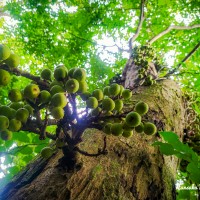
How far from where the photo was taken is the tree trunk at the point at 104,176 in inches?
47.8

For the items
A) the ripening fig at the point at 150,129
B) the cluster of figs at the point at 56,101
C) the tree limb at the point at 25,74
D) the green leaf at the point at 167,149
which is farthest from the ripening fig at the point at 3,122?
the green leaf at the point at 167,149

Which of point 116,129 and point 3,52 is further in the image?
point 116,129

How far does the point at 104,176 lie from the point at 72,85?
0.53 m

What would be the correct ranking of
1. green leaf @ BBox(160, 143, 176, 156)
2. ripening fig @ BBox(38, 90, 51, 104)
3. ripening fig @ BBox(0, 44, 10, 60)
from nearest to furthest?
1. ripening fig @ BBox(0, 44, 10, 60)
2. ripening fig @ BBox(38, 90, 51, 104)
3. green leaf @ BBox(160, 143, 176, 156)

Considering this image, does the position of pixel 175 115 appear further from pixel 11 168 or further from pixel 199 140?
pixel 11 168

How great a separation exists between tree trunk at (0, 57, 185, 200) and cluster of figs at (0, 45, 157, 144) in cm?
25

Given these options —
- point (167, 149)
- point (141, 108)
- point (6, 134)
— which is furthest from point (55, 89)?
point (167, 149)

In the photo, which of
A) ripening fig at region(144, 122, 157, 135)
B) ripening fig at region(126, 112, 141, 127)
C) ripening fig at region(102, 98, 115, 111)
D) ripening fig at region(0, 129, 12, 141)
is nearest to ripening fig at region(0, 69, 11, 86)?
ripening fig at region(0, 129, 12, 141)

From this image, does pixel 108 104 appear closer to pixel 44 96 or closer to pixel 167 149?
pixel 44 96

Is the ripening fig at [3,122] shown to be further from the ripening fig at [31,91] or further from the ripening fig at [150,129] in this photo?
the ripening fig at [150,129]

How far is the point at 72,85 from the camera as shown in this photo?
1185 millimetres

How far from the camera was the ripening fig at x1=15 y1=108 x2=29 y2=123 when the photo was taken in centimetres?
114

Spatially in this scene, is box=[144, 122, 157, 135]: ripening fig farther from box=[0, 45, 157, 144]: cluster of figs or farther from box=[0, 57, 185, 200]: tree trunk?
box=[0, 57, 185, 200]: tree trunk

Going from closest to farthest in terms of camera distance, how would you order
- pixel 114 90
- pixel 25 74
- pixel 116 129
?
pixel 25 74 → pixel 116 129 → pixel 114 90
